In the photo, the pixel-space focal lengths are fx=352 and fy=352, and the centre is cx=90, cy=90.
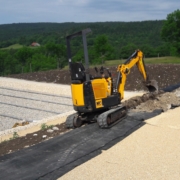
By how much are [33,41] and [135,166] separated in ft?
215

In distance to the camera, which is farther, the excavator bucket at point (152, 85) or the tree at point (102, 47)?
the tree at point (102, 47)

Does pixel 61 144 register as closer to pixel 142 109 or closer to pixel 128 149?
pixel 128 149

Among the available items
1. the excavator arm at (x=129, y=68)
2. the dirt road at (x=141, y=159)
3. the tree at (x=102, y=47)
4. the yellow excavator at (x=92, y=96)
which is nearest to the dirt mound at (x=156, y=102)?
the excavator arm at (x=129, y=68)

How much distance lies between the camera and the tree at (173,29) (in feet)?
A: 134

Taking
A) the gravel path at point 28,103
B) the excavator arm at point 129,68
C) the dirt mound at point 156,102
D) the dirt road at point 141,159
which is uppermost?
the excavator arm at point 129,68

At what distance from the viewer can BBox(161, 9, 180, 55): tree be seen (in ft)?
134

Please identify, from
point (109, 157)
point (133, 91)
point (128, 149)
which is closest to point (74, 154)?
point (109, 157)

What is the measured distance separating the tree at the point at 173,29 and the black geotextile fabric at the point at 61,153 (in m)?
34.0

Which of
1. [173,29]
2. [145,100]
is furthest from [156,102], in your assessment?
[173,29]

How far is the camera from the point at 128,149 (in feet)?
23.2

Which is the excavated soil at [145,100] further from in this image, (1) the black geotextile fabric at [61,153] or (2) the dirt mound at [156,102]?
(1) the black geotextile fabric at [61,153]

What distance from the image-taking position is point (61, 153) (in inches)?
271

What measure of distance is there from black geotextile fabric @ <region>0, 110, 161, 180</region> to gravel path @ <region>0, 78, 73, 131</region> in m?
6.80

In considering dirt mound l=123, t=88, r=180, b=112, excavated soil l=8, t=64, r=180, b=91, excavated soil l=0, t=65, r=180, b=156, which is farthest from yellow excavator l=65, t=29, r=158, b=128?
excavated soil l=8, t=64, r=180, b=91
